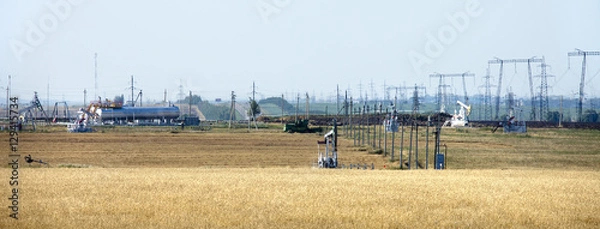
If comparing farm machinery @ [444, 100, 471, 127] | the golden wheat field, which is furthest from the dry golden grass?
farm machinery @ [444, 100, 471, 127]

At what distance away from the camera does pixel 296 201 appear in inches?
1070

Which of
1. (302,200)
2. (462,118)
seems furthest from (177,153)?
(462,118)

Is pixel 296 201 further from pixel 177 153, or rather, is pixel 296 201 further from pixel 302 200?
pixel 177 153

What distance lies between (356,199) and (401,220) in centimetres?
484

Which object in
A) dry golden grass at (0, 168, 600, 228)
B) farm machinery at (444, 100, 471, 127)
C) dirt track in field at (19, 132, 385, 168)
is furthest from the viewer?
farm machinery at (444, 100, 471, 127)

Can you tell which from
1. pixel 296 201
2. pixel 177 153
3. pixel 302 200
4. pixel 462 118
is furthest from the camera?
pixel 462 118

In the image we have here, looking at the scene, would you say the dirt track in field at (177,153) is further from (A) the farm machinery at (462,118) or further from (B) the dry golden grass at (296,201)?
(A) the farm machinery at (462,118)

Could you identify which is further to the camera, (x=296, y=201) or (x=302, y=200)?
(x=302, y=200)

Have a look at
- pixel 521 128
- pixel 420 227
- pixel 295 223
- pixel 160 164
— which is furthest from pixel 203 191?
→ pixel 521 128

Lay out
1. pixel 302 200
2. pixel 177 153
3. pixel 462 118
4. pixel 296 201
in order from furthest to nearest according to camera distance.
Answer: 1. pixel 462 118
2. pixel 177 153
3. pixel 302 200
4. pixel 296 201

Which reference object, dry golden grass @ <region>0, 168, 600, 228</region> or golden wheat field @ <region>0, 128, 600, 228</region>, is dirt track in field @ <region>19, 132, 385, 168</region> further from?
dry golden grass @ <region>0, 168, 600, 228</region>

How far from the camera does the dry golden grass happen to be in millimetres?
22750

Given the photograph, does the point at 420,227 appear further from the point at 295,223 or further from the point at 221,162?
the point at 221,162

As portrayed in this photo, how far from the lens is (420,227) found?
22.2m
